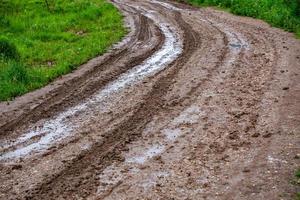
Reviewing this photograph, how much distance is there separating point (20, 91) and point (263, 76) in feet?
21.8

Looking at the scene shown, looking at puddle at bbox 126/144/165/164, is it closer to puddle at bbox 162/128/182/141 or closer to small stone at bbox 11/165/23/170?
puddle at bbox 162/128/182/141

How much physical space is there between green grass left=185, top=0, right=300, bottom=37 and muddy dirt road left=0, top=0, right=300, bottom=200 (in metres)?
3.61

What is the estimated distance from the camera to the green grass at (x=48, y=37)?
14.0 m

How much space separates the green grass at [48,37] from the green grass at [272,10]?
6.12 meters

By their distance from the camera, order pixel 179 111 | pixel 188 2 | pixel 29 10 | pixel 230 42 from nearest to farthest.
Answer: pixel 179 111, pixel 230 42, pixel 29 10, pixel 188 2

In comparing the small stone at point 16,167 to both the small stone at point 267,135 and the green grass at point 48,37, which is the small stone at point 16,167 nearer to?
the green grass at point 48,37

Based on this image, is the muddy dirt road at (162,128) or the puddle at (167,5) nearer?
the muddy dirt road at (162,128)

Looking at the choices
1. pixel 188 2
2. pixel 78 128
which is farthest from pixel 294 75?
pixel 188 2

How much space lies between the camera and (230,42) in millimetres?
18000

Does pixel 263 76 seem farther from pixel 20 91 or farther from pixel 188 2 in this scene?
pixel 188 2

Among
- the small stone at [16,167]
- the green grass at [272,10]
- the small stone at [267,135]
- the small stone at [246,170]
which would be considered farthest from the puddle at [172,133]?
the green grass at [272,10]

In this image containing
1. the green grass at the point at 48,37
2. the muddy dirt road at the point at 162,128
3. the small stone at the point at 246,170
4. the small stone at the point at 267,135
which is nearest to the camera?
the muddy dirt road at the point at 162,128

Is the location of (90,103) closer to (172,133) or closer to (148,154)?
(172,133)

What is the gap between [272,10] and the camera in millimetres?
22969
